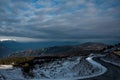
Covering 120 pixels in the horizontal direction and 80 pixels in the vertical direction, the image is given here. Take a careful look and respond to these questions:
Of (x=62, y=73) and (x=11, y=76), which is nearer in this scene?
(x=11, y=76)

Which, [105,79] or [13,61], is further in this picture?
[13,61]

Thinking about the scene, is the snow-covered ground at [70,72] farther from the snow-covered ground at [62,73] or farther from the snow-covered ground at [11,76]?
the snow-covered ground at [11,76]

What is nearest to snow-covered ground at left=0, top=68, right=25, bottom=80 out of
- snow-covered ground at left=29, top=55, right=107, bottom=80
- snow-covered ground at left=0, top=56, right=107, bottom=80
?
snow-covered ground at left=0, top=56, right=107, bottom=80

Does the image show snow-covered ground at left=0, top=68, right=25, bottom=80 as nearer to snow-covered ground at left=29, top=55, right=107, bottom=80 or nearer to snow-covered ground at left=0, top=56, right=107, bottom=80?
snow-covered ground at left=0, top=56, right=107, bottom=80

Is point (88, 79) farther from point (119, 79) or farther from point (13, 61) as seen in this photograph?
point (13, 61)

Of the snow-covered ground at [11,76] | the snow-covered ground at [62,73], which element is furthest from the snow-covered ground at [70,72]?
the snow-covered ground at [11,76]

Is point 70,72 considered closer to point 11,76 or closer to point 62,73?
point 62,73

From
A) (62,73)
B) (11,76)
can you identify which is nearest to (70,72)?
(62,73)

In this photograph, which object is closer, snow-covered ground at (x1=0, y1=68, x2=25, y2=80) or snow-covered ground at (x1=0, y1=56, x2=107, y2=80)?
snow-covered ground at (x1=0, y1=56, x2=107, y2=80)

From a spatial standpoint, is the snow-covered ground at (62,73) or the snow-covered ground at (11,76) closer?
the snow-covered ground at (62,73)

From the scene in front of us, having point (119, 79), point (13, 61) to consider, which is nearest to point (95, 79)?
point (119, 79)
